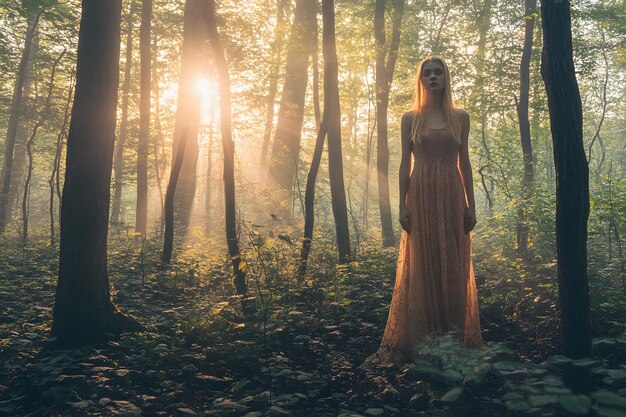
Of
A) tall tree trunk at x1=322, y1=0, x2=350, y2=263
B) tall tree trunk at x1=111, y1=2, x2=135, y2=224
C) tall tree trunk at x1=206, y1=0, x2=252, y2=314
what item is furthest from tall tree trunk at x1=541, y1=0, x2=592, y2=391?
tall tree trunk at x1=111, y1=2, x2=135, y2=224

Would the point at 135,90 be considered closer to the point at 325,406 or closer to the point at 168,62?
the point at 168,62

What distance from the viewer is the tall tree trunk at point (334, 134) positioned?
29.8 feet

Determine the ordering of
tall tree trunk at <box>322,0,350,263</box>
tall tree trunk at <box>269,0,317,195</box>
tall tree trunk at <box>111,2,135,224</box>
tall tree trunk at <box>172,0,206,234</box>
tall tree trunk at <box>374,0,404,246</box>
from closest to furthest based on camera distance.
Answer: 1. tall tree trunk at <box>322,0,350,263</box>
2. tall tree trunk at <box>172,0,206,234</box>
3. tall tree trunk at <box>374,0,404,246</box>
4. tall tree trunk at <box>269,0,317,195</box>
5. tall tree trunk at <box>111,2,135,224</box>

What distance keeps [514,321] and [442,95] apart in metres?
3.06

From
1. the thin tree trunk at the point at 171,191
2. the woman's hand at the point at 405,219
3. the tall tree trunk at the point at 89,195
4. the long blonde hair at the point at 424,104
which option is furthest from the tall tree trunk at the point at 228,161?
the long blonde hair at the point at 424,104

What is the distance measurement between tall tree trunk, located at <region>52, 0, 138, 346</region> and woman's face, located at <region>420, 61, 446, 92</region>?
380 cm

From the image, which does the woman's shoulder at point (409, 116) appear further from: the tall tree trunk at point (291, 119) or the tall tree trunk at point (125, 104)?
the tall tree trunk at point (125, 104)

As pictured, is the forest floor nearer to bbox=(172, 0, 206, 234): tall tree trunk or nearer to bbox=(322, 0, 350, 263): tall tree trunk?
bbox=(322, 0, 350, 263): tall tree trunk

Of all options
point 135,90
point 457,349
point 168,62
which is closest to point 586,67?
point 457,349

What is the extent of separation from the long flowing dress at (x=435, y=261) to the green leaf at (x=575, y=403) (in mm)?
2345

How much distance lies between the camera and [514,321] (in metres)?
5.64

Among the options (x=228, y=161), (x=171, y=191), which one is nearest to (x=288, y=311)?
(x=228, y=161)

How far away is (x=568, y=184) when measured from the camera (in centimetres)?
338

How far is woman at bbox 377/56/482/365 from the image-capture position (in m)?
4.38
